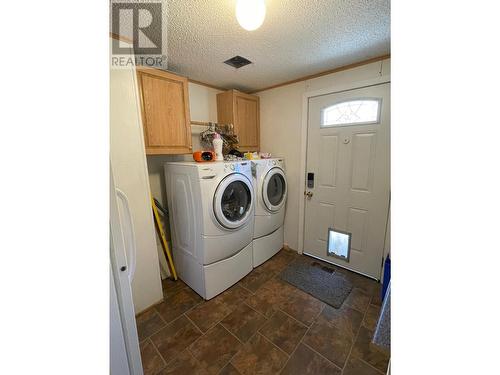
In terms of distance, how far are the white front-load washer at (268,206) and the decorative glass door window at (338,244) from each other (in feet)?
2.12

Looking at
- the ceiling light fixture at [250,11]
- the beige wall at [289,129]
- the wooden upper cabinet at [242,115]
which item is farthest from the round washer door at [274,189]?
the ceiling light fixture at [250,11]

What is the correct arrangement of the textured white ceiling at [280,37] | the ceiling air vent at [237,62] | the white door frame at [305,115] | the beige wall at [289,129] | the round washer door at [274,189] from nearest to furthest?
the textured white ceiling at [280,37] < the ceiling air vent at [237,62] < the white door frame at [305,115] < the round washer door at [274,189] < the beige wall at [289,129]

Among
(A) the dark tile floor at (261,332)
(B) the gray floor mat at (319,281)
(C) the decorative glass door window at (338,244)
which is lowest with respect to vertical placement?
(A) the dark tile floor at (261,332)

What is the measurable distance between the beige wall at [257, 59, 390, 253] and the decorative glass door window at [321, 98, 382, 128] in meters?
0.23

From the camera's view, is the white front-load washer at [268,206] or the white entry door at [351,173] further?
the white front-load washer at [268,206]

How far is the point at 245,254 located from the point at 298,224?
918 millimetres

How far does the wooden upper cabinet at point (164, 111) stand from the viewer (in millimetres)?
1664

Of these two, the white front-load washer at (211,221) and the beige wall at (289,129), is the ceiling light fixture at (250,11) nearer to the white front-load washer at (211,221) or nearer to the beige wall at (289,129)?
the white front-load washer at (211,221)

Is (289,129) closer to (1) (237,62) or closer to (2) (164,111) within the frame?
(1) (237,62)

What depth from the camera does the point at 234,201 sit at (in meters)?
2.07

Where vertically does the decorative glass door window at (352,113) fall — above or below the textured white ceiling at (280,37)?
below

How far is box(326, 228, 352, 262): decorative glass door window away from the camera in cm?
231

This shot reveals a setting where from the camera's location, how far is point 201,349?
1.41 metres
